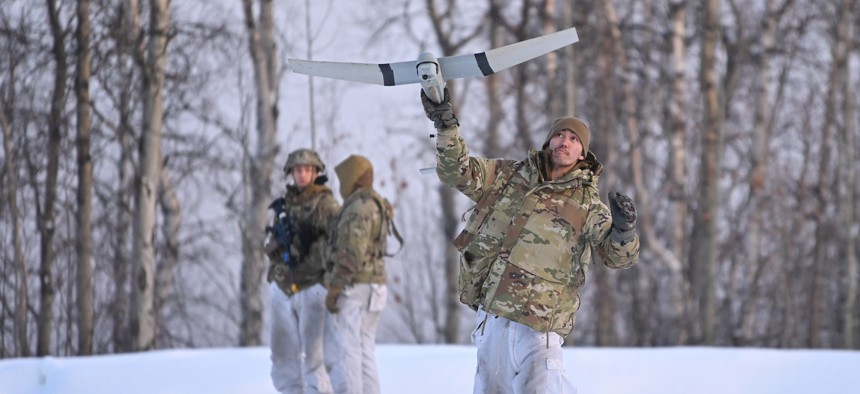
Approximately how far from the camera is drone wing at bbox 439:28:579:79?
187 inches

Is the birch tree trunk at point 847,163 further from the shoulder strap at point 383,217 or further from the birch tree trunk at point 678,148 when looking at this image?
the shoulder strap at point 383,217

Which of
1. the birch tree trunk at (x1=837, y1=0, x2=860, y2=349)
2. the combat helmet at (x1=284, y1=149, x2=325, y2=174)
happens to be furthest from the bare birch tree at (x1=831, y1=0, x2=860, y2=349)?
the combat helmet at (x1=284, y1=149, x2=325, y2=174)

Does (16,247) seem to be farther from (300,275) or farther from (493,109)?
(493,109)

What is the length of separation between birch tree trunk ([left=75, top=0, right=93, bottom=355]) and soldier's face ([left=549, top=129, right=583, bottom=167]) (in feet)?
25.2

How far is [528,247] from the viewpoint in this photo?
15.8 feet

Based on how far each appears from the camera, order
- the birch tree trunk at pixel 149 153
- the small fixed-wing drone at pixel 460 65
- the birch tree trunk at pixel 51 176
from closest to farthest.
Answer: the small fixed-wing drone at pixel 460 65, the birch tree trunk at pixel 149 153, the birch tree trunk at pixel 51 176

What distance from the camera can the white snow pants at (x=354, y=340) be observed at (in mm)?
6965

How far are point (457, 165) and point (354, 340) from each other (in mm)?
2593

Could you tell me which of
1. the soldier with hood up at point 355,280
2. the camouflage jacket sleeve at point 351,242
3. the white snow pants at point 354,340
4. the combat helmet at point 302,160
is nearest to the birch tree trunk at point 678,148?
the combat helmet at point 302,160

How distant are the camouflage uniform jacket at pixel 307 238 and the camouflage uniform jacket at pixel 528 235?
2560 mm

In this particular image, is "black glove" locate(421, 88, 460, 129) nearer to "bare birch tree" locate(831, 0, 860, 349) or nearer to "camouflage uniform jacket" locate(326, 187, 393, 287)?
"camouflage uniform jacket" locate(326, 187, 393, 287)

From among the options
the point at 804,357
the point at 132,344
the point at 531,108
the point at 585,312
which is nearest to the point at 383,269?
the point at 804,357

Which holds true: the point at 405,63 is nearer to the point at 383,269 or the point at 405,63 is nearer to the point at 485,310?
the point at 485,310

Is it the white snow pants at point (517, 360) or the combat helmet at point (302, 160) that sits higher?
the combat helmet at point (302, 160)
